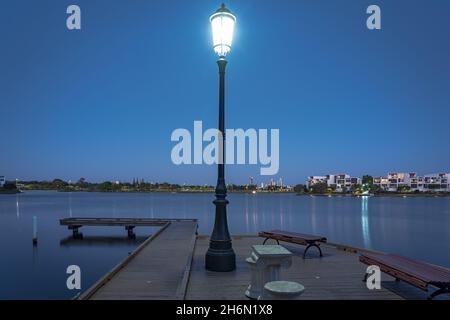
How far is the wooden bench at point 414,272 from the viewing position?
6109 mm

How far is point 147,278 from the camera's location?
845 centimetres

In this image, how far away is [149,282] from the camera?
806 cm

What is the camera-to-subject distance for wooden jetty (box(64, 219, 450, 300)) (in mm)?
7031

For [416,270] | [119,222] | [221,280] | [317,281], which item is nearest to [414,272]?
[416,270]

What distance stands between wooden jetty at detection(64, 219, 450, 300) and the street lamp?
31 centimetres

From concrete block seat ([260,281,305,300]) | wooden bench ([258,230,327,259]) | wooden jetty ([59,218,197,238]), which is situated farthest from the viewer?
wooden jetty ([59,218,197,238])

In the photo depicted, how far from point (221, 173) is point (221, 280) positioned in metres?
2.72

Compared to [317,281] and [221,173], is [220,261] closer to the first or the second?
[221,173]

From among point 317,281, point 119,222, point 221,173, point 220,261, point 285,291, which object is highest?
point 221,173

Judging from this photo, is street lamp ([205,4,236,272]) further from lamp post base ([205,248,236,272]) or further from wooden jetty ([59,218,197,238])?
wooden jetty ([59,218,197,238])

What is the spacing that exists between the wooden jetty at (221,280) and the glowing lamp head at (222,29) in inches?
224

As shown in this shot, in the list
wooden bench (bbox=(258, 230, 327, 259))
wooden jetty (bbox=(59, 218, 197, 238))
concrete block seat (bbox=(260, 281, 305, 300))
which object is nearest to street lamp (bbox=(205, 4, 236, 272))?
wooden bench (bbox=(258, 230, 327, 259))

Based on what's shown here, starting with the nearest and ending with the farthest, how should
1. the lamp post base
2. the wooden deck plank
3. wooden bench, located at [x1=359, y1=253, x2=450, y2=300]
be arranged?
wooden bench, located at [x1=359, y1=253, x2=450, y2=300], the wooden deck plank, the lamp post base
